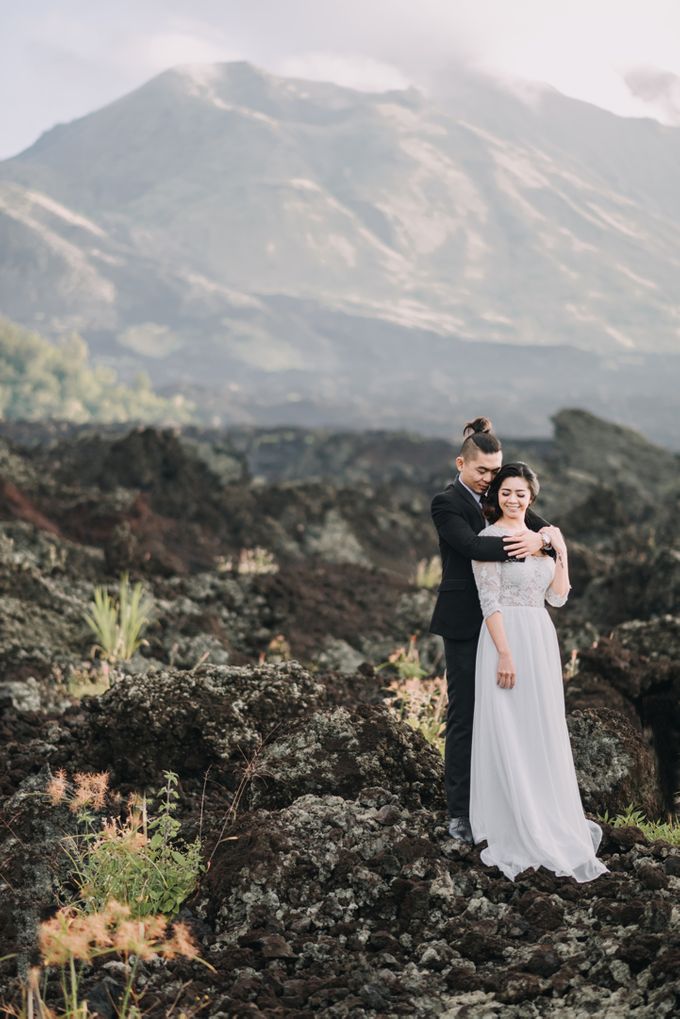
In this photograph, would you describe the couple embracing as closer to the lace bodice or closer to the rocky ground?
the lace bodice

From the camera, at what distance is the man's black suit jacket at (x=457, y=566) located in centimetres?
504

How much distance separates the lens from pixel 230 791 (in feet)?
18.5

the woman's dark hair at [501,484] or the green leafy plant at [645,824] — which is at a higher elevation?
the woman's dark hair at [501,484]

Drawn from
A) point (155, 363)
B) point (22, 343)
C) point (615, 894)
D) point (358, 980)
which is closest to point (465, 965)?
point (358, 980)

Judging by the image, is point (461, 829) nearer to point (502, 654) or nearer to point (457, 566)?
point (502, 654)

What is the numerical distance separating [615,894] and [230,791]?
1.99 metres

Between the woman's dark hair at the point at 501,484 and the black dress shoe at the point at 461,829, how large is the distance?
1.26m

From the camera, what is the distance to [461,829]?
Result: 493 cm

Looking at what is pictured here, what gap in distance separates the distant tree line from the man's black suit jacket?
72.5 meters

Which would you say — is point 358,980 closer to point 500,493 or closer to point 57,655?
point 500,493

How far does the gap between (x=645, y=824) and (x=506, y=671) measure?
50.6 inches

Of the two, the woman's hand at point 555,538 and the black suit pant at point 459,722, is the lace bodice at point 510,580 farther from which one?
the black suit pant at point 459,722

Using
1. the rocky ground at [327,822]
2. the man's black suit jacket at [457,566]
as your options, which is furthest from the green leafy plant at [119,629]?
the man's black suit jacket at [457,566]

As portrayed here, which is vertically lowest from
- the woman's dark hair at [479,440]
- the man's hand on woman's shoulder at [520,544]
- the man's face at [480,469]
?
the man's hand on woman's shoulder at [520,544]
